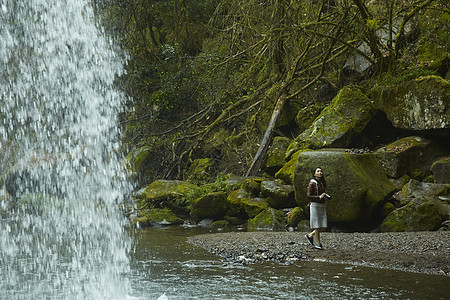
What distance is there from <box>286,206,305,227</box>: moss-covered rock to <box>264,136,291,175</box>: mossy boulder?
3.44m

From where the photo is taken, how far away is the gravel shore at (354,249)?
305 inches

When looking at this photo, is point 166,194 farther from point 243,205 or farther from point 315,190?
point 315,190

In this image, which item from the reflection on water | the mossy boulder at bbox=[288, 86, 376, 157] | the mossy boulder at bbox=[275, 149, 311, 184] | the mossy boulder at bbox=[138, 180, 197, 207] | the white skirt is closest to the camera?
the reflection on water

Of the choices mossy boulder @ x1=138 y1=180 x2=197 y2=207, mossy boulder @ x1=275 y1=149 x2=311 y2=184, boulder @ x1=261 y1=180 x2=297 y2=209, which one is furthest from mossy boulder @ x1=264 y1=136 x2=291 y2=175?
mossy boulder @ x1=138 y1=180 x2=197 y2=207

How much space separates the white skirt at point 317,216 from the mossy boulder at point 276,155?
7.10 meters

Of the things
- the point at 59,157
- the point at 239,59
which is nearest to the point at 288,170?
the point at 239,59

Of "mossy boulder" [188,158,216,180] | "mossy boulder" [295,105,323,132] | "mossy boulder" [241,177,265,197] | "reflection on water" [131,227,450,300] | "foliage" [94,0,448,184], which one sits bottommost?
"reflection on water" [131,227,450,300]

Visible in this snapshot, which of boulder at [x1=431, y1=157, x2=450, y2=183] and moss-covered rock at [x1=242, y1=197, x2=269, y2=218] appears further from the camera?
moss-covered rock at [x1=242, y1=197, x2=269, y2=218]

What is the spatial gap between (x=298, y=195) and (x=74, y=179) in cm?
1501

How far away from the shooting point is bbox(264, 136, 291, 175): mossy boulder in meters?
16.9

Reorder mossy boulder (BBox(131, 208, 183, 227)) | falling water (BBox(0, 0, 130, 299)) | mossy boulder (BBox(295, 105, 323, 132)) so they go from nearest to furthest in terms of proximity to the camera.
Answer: falling water (BBox(0, 0, 130, 299))
mossy boulder (BBox(131, 208, 183, 227))
mossy boulder (BBox(295, 105, 323, 132))

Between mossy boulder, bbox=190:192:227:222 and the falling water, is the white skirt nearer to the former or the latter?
the falling water

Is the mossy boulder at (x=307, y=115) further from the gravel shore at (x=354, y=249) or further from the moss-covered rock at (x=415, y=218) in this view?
the gravel shore at (x=354, y=249)

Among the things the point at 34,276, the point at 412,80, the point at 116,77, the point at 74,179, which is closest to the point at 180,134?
the point at 116,77
